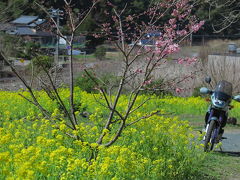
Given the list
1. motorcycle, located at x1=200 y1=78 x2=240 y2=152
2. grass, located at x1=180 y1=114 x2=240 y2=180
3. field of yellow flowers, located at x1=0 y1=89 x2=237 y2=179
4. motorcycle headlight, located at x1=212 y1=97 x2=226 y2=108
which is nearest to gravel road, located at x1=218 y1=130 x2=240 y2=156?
grass, located at x1=180 y1=114 x2=240 y2=180

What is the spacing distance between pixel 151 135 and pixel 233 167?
125cm

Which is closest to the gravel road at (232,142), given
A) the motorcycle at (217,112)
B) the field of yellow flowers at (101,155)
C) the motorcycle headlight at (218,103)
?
the motorcycle at (217,112)

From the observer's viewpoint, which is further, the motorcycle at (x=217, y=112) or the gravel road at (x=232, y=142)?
the gravel road at (x=232, y=142)

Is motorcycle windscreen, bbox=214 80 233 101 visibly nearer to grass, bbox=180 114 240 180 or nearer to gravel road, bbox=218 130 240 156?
grass, bbox=180 114 240 180

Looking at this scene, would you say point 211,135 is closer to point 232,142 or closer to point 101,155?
point 232,142

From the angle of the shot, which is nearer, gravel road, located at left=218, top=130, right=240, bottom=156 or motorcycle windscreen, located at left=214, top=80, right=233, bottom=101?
motorcycle windscreen, located at left=214, top=80, right=233, bottom=101

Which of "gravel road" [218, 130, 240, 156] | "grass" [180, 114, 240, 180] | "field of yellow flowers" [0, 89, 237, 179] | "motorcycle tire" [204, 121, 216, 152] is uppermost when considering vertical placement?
"field of yellow flowers" [0, 89, 237, 179]

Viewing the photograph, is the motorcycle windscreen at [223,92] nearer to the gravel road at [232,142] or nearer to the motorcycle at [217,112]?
the motorcycle at [217,112]

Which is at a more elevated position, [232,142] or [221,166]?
[221,166]

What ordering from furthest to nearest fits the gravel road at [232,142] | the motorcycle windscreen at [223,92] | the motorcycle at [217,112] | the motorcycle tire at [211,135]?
the gravel road at [232,142] → the motorcycle windscreen at [223,92] → the motorcycle at [217,112] → the motorcycle tire at [211,135]

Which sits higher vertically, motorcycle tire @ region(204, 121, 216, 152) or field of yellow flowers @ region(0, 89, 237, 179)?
field of yellow flowers @ region(0, 89, 237, 179)

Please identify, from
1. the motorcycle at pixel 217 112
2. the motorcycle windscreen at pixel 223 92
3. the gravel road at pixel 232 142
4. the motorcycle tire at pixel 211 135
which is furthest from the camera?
the gravel road at pixel 232 142

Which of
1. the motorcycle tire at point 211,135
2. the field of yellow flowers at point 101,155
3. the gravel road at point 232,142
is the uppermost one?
the field of yellow flowers at point 101,155

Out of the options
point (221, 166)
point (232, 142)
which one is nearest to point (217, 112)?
point (221, 166)
